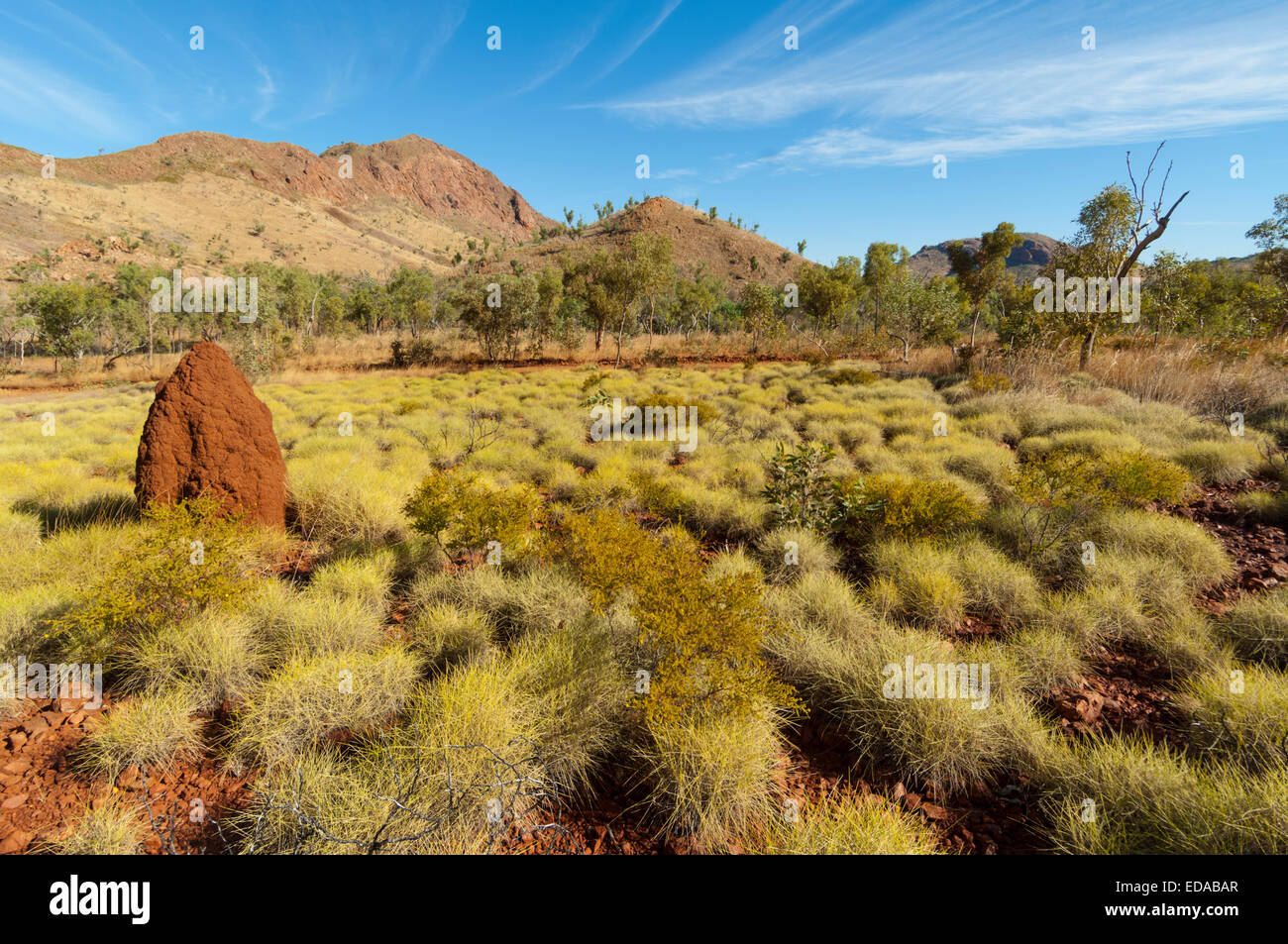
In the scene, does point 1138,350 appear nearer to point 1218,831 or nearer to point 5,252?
point 1218,831

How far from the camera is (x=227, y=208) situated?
75.9 meters

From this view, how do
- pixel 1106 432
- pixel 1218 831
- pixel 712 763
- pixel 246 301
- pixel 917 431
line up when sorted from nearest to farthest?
pixel 1218 831 → pixel 712 763 → pixel 1106 432 → pixel 917 431 → pixel 246 301

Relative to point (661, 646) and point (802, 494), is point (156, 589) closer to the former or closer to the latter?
point (661, 646)

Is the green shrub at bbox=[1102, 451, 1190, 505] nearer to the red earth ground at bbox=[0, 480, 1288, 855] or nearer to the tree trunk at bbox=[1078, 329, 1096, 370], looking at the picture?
the red earth ground at bbox=[0, 480, 1288, 855]

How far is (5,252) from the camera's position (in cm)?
3997

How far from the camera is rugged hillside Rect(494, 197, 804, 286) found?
74.5 meters

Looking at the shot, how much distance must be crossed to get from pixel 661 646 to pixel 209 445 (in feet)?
17.3

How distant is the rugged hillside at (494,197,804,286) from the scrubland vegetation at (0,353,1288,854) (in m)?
70.8

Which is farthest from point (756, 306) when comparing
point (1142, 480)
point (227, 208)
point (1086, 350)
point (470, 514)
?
point (227, 208)

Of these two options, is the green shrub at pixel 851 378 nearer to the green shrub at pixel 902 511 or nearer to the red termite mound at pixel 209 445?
the green shrub at pixel 902 511

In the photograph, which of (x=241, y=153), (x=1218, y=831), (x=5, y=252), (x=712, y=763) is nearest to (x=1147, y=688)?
(x=1218, y=831)

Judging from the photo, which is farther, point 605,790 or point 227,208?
point 227,208

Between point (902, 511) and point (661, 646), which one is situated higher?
point (902, 511)

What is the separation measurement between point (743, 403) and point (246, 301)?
95.6ft
